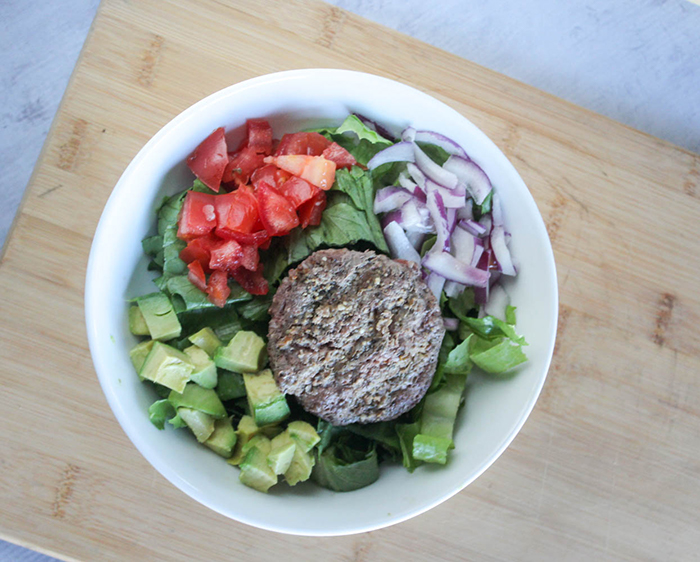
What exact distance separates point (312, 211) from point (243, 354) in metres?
0.41

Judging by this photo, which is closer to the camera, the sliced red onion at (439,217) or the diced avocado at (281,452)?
the diced avocado at (281,452)

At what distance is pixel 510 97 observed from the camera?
6.14ft

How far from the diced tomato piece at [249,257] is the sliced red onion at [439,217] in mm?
478

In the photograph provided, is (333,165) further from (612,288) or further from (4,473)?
(4,473)

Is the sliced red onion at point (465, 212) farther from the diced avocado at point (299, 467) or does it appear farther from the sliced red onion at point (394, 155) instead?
the diced avocado at point (299, 467)

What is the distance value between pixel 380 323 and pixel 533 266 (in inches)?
17.3

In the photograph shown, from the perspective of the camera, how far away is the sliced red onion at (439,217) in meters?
1.60

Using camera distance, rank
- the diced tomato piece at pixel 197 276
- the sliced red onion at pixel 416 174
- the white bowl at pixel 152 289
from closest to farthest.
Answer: the white bowl at pixel 152 289 → the diced tomato piece at pixel 197 276 → the sliced red onion at pixel 416 174

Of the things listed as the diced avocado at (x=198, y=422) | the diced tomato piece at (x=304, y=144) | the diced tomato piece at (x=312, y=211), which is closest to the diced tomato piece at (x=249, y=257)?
the diced tomato piece at (x=312, y=211)

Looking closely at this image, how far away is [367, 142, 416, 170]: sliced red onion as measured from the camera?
1611 millimetres

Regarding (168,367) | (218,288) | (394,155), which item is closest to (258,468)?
(168,367)

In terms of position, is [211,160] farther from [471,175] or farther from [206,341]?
[471,175]

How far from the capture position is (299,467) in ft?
4.82

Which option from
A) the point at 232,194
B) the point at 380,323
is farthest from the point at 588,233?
the point at 232,194
